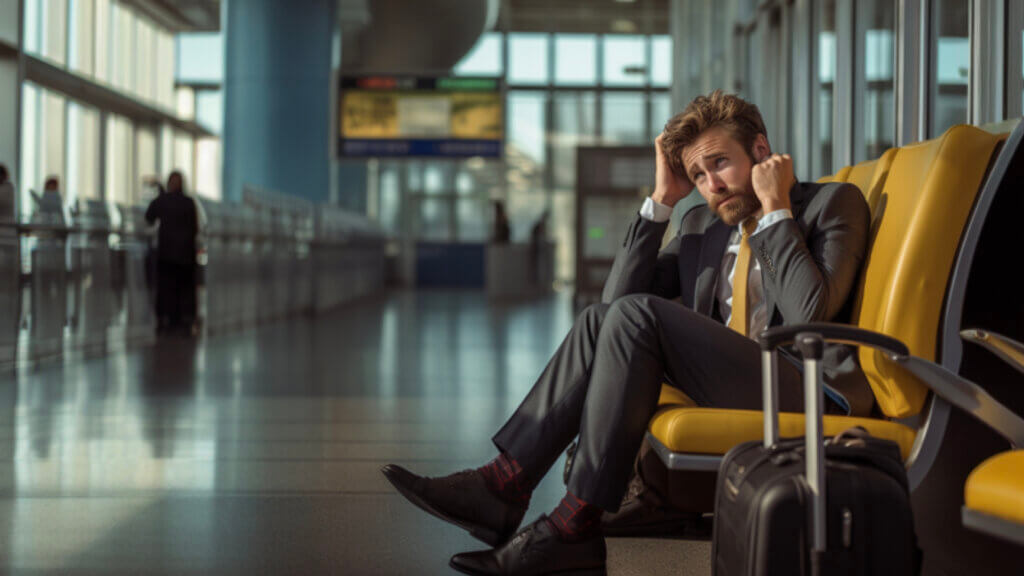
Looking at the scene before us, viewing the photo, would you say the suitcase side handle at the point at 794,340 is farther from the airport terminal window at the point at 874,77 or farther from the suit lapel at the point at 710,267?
the airport terminal window at the point at 874,77

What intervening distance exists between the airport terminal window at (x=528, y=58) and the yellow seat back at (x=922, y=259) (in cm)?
2595

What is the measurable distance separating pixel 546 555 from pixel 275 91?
616 inches

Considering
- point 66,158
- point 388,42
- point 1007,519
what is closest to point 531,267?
point 388,42

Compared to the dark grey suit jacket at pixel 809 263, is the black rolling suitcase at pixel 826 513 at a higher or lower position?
lower

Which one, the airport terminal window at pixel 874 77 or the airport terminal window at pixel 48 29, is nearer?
the airport terminal window at pixel 874 77

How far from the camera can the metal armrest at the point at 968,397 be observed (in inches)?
73.7

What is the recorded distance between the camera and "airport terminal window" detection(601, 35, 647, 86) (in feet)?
90.9

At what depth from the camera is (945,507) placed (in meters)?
2.23

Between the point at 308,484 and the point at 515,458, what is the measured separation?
4.19 ft

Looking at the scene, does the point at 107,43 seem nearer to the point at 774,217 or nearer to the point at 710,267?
the point at 710,267

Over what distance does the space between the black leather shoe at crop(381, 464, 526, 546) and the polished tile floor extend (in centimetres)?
14

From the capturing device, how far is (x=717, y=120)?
2572 millimetres

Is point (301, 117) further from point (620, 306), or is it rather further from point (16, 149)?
point (620, 306)

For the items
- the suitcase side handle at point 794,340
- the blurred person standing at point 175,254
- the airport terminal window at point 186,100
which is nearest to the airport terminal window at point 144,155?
the airport terminal window at point 186,100
